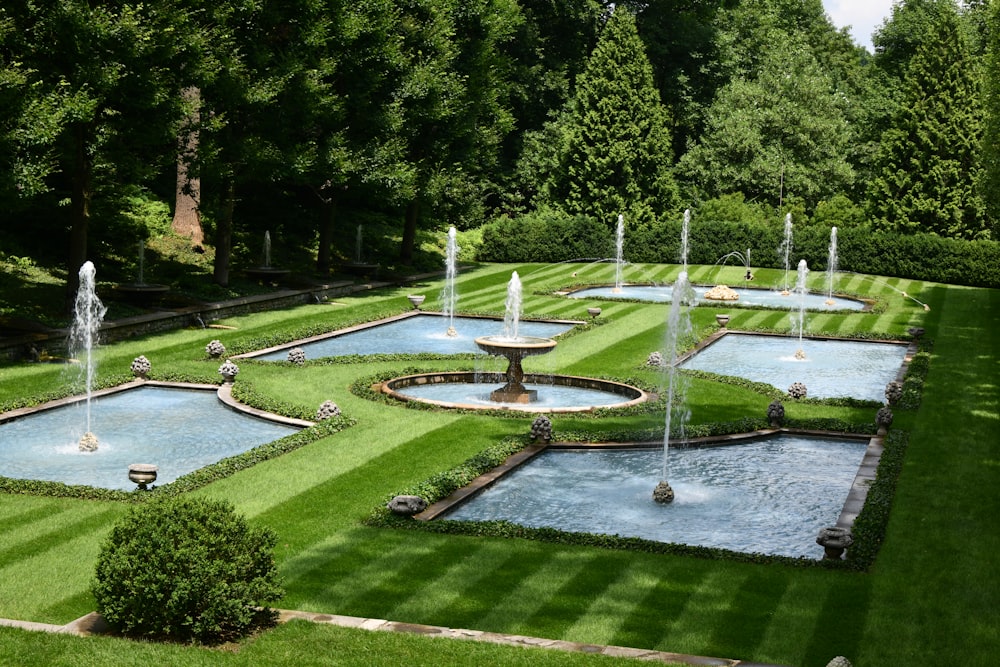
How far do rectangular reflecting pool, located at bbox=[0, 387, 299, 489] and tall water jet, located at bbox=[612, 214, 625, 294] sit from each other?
32.9 m

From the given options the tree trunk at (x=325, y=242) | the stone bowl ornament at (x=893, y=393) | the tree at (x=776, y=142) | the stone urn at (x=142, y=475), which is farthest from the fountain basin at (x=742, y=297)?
the stone urn at (x=142, y=475)

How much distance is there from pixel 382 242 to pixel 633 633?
2063 inches

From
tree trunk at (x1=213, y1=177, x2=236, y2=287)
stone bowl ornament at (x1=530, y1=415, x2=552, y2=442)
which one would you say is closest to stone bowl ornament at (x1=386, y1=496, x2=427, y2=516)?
stone bowl ornament at (x1=530, y1=415, x2=552, y2=442)

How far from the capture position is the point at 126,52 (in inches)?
1389

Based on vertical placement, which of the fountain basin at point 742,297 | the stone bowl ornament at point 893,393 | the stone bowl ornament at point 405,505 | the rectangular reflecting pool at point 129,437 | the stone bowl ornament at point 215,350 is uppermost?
the fountain basin at point 742,297

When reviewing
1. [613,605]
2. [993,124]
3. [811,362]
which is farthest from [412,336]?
[613,605]

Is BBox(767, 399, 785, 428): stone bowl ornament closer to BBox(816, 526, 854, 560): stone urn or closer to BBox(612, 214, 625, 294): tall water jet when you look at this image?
BBox(816, 526, 854, 560): stone urn

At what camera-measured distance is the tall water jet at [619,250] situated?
60438 mm

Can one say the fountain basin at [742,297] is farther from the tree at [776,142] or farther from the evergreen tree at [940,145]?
the tree at [776,142]

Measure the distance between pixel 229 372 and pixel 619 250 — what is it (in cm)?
3901

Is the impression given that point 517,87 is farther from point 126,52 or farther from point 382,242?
point 126,52

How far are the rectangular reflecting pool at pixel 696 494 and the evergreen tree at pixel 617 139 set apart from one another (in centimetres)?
5033

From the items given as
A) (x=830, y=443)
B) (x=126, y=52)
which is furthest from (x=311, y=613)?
(x=126, y=52)

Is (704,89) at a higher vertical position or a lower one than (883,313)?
higher
